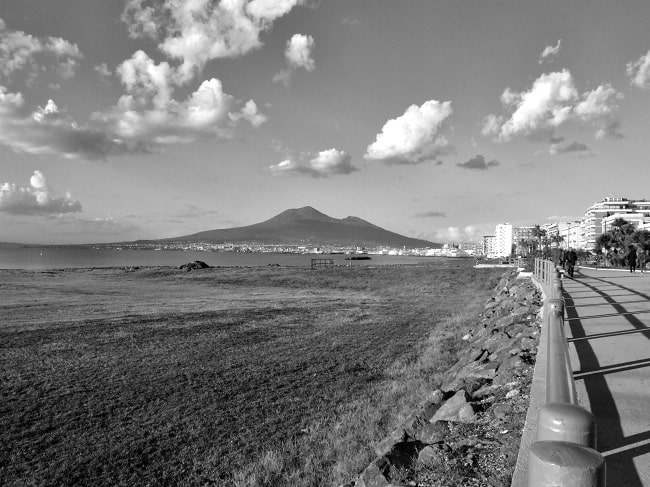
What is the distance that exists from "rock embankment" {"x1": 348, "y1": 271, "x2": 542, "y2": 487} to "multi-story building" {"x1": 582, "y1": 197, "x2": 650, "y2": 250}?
6472 inches

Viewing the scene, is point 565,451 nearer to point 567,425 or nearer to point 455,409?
point 567,425

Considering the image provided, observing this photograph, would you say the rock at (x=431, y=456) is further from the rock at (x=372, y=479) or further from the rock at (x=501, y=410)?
the rock at (x=501, y=410)

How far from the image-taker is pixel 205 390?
958 centimetres

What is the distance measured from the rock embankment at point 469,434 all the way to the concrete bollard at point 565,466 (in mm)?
2112

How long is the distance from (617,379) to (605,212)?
179101 mm

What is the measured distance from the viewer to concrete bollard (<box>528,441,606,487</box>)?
156 centimetres

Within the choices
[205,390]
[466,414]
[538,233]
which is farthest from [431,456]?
[538,233]

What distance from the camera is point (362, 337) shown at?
1561 centimetres

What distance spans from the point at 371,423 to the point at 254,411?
227 centimetres

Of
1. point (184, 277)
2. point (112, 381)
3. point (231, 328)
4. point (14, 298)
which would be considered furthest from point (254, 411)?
point (184, 277)

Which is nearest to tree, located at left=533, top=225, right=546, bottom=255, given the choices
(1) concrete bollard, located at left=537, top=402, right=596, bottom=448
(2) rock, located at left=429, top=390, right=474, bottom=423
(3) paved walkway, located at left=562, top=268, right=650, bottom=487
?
(3) paved walkway, located at left=562, top=268, right=650, bottom=487

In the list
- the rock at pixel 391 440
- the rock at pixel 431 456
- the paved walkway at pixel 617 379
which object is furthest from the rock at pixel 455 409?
the paved walkway at pixel 617 379

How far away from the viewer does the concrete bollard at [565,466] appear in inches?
61.4

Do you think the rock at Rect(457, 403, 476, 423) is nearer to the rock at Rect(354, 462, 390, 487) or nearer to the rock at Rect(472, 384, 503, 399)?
the rock at Rect(472, 384, 503, 399)
